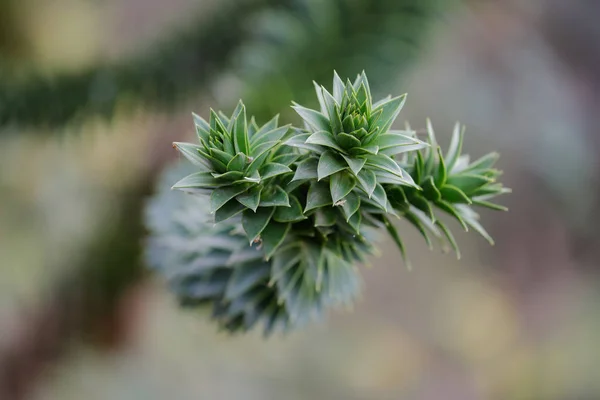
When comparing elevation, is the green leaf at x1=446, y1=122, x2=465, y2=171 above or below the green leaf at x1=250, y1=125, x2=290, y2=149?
above

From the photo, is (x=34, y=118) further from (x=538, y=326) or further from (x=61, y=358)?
(x=538, y=326)

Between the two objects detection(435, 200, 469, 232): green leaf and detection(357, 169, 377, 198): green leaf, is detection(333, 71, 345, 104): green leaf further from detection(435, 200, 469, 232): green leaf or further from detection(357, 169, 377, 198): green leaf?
detection(435, 200, 469, 232): green leaf

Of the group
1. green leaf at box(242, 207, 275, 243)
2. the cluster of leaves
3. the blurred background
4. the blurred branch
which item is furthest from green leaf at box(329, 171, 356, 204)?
the blurred branch

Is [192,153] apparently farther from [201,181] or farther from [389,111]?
[389,111]

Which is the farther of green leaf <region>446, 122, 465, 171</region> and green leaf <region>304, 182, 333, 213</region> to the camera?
green leaf <region>446, 122, 465, 171</region>

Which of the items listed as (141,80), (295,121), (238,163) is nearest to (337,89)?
(238,163)

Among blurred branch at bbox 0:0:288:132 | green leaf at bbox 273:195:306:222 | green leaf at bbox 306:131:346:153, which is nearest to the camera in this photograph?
green leaf at bbox 306:131:346:153

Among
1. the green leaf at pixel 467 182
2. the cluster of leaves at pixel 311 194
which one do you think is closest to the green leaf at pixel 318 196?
the cluster of leaves at pixel 311 194

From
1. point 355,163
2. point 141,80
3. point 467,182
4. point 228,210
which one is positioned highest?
point 141,80
